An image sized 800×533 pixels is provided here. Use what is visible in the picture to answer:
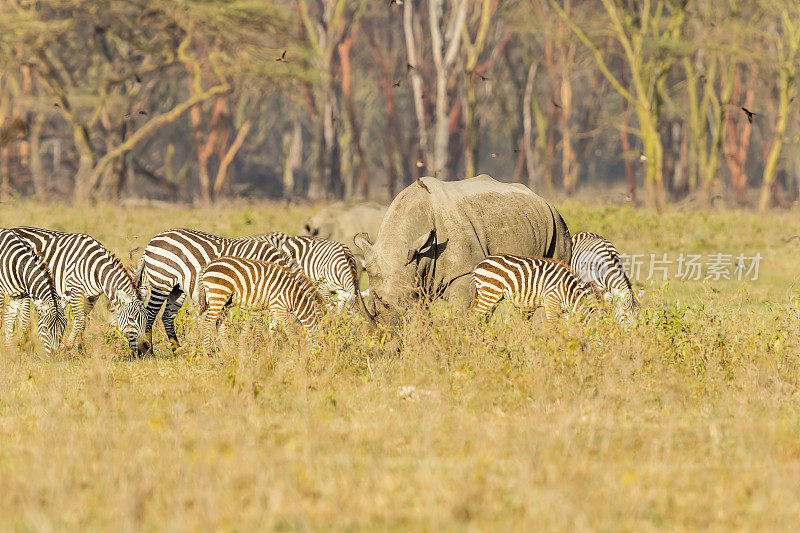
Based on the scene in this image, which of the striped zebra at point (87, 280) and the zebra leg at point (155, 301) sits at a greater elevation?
the striped zebra at point (87, 280)

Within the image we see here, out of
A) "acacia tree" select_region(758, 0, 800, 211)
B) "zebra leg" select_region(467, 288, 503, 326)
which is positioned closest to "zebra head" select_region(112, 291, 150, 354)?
"zebra leg" select_region(467, 288, 503, 326)

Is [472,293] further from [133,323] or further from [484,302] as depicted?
[133,323]

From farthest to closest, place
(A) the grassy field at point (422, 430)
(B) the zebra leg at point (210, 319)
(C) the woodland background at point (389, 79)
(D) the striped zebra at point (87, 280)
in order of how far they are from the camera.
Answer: (C) the woodland background at point (389, 79)
(D) the striped zebra at point (87, 280)
(B) the zebra leg at point (210, 319)
(A) the grassy field at point (422, 430)

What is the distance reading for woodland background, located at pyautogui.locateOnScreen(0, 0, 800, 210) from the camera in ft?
97.5

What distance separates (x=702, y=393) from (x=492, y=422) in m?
2.18

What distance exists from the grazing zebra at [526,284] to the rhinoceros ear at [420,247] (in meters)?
0.61

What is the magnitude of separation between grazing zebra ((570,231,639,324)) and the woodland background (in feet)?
36.8

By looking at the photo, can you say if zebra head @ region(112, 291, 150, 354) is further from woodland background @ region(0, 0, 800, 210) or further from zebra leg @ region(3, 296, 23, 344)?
woodland background @ region(0, 0, 800, 210)

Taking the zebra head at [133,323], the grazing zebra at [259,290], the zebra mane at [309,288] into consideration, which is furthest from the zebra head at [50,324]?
the zebra mane at [309,288]

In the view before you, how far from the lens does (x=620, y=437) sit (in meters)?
7.54

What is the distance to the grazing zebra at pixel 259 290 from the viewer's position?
10961mm

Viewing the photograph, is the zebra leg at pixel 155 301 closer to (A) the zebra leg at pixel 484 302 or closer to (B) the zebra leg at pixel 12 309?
(B) the zebra leg at pixel 12 309

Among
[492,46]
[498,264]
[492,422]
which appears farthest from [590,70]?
[492,422]

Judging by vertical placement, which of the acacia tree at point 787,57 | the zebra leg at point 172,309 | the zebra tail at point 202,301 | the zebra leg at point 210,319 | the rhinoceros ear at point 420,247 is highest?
the acacia tree at point 787,57
